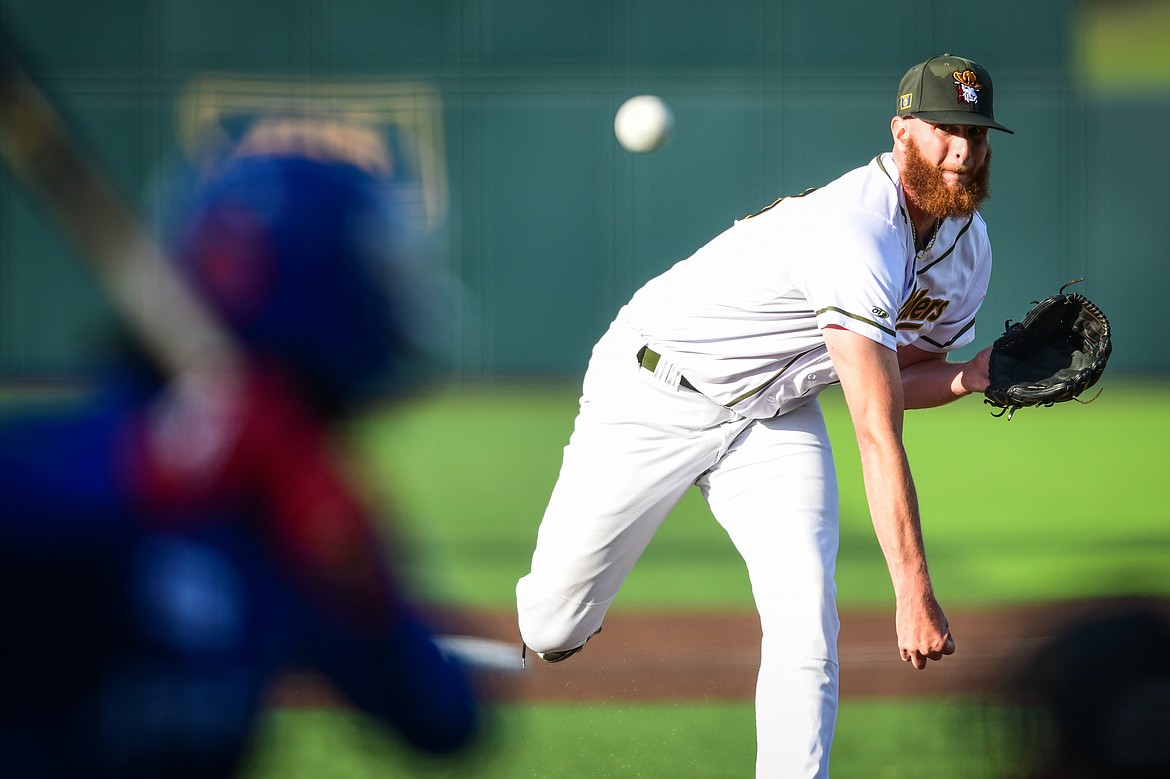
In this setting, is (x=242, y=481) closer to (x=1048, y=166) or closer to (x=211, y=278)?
(x=211, y=278)

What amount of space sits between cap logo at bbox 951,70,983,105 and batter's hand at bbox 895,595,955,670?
1.09 m

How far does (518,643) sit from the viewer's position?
4469 mm

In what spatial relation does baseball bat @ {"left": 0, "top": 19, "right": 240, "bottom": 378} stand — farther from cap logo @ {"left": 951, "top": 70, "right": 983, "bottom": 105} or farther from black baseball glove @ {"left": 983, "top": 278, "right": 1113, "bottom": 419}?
black baseball glove @ {"left": 983, "top": 278, "right": 1113, "bottom": 419}

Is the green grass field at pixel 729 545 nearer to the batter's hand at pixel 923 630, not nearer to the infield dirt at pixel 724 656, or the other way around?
the infield dirt at pixel 724 656

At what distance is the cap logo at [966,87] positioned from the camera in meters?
2.75

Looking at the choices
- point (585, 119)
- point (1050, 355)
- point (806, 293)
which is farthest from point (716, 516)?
point (585, 119)

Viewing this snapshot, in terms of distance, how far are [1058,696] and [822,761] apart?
4.33 feet

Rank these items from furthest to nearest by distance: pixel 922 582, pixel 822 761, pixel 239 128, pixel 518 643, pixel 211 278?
pixel 239 128
pixel 518 643
pixel 822 761
pixel 922 582
pixel 211 278

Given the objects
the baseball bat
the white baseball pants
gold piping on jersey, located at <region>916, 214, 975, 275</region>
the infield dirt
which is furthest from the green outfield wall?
the baseball bat

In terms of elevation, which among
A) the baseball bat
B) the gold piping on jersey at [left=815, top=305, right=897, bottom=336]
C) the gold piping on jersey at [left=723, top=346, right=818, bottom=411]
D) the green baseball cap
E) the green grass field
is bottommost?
the green grass field

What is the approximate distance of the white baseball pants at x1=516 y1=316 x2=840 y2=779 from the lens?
272cm

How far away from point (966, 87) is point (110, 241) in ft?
5.95

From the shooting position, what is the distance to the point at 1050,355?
10.5 feet

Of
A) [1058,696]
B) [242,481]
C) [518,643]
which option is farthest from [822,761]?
[518,643]
